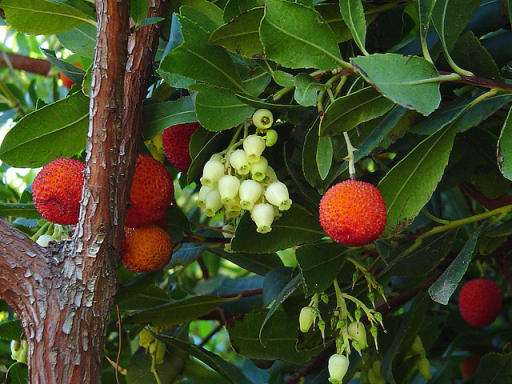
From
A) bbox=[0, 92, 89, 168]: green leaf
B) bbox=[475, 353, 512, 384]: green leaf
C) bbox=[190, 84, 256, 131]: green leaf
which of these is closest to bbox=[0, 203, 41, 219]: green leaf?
bbox=[0, 92, 89, 168]: green leaf

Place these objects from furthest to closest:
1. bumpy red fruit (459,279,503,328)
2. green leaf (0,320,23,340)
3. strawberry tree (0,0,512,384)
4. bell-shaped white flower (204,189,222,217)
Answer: bumpy red fruit (459,279,503,328) < green leaf (0,320,23,340) < bell-shaped white flower (204,189,222,217) < strawberry tree (0,0,512,384)

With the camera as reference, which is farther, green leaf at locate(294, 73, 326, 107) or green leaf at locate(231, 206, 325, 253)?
green leaf at locate(231, 206, 325, 253)

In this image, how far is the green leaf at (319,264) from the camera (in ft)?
3.42

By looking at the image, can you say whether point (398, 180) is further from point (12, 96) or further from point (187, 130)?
point (12, 96)

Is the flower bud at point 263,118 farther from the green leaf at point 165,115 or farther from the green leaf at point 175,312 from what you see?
the green leaf at point 175,312

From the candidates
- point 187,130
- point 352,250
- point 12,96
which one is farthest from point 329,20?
point 12,96

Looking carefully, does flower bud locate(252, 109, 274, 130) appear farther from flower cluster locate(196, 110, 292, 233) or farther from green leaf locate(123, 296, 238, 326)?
green leaf locate(123, 296, 238, 326)

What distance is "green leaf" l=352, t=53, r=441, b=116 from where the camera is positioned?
0.78m

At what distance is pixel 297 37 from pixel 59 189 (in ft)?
1.48

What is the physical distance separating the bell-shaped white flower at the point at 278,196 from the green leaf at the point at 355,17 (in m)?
0.24

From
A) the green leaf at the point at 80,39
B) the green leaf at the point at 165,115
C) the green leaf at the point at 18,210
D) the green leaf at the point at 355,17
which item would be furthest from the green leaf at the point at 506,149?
the green leaf at the point at 18,210

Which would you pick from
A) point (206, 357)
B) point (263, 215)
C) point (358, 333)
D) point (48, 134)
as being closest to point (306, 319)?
point (358, 333)

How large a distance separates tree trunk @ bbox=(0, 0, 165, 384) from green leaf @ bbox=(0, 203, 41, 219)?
30 centimetres

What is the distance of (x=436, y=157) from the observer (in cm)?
98
